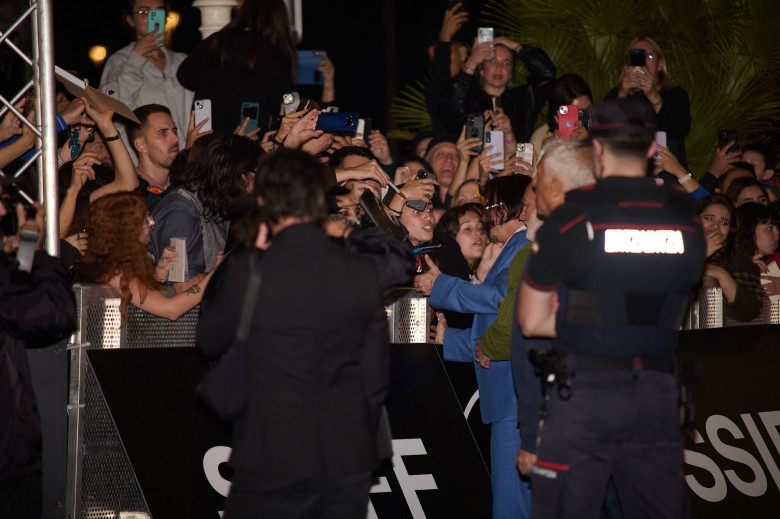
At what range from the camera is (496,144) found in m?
8.00

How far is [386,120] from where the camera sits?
2262 cm

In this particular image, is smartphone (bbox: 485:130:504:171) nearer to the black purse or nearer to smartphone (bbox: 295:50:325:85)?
smartphone (bbox: 295:50:325:85)

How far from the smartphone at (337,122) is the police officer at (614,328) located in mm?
2288

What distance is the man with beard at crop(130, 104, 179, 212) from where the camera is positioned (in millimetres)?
6996

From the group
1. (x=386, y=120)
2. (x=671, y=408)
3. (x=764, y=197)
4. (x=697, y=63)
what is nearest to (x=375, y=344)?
(x=671, y=408)

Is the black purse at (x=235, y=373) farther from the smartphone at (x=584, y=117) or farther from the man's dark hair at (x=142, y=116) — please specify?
the smartphone at (x=584, y=117)

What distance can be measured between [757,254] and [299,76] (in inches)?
167

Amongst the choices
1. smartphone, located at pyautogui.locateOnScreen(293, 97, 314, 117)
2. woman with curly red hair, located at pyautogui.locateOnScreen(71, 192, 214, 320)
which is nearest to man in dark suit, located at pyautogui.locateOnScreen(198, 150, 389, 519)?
woman with curly red hair, located at pyautogui.locateOnScreen(71, 192, 214, 320)

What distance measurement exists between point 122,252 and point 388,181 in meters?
1.59

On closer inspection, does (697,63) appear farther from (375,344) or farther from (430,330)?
(375,344)

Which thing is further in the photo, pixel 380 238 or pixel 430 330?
pixel 430 330

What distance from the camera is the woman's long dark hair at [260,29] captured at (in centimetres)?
743

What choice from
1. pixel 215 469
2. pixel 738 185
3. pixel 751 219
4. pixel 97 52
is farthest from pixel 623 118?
pixel 97 52

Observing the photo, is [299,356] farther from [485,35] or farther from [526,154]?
[485,35]
